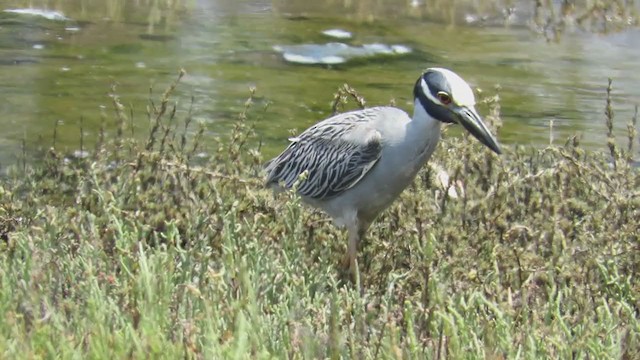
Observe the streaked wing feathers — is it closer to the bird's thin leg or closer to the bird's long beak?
the bird's thin leg

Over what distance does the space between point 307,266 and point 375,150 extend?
69 centimetres

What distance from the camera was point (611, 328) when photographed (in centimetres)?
467

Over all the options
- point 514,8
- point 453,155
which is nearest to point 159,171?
point 453,155

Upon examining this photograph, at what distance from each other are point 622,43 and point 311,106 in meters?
3.96

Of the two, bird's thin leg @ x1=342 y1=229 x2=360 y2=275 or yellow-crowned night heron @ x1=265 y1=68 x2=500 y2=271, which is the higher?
yellow-crowned night heron @ x1=265 y1=68 x2=500 y2=271

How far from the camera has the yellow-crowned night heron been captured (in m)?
6.32

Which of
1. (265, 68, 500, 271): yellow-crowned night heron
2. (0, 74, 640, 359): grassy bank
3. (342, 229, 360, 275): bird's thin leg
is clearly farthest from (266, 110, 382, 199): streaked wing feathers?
(342, 229, 360, 275): bird's thin leg

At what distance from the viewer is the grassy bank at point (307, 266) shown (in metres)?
4.42

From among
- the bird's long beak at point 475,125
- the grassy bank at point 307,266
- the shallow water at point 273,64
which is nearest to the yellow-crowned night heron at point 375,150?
the bird's long beak at point 475,125

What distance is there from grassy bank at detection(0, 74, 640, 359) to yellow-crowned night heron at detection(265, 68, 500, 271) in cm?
13

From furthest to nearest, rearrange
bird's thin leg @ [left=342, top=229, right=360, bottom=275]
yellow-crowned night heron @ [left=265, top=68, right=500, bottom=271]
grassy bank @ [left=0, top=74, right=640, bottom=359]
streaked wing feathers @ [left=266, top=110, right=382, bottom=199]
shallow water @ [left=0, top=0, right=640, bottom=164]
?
shallow water @ [left=0, top=0, right=640, bottom=164]
streaked wing feathers @ [left=266, top=110, right=382, bottom=199]
bird's thin leg @ [left=342, top=229, right=360, bottom=275]
yellow-crowned night heron @ [left=265, top=68, right=500, bottom=271]
grassy bank @ [left=0, top=74, right=640, bottom=359]

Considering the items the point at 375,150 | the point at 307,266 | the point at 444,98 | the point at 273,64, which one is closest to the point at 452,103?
the point at 444,98

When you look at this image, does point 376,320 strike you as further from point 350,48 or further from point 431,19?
point 431,19

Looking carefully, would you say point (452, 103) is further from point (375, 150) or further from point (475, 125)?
point (375, 150)
